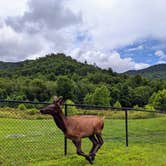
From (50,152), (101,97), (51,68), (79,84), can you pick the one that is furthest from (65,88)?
(50,152)

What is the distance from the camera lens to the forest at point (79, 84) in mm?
49156

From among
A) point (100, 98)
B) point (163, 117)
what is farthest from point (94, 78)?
point (163, 117)

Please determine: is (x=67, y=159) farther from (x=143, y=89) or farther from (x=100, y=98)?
(x=143, y=89)

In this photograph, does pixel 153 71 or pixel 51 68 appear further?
pixel 153 71

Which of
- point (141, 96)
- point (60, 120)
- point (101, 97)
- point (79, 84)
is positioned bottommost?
point (60, 120)

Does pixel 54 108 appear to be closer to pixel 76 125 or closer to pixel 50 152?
Result: pixel 76 125

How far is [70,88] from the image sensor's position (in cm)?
5497

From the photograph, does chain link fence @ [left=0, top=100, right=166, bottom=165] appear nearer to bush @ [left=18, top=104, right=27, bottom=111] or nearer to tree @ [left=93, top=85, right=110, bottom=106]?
bush @ [left=18, top=104, right=27, bottom=111]

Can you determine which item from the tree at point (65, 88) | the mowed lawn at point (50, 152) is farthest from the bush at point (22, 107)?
the tree at point (65, 88)

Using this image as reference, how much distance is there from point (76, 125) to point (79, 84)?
5462 cm

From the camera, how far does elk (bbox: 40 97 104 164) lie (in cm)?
589

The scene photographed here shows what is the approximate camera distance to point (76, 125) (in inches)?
242

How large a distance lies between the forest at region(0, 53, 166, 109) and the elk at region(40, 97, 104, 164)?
3782 cm

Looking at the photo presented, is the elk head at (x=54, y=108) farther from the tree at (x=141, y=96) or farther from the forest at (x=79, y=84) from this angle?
the tree at (x=141, y=96)
